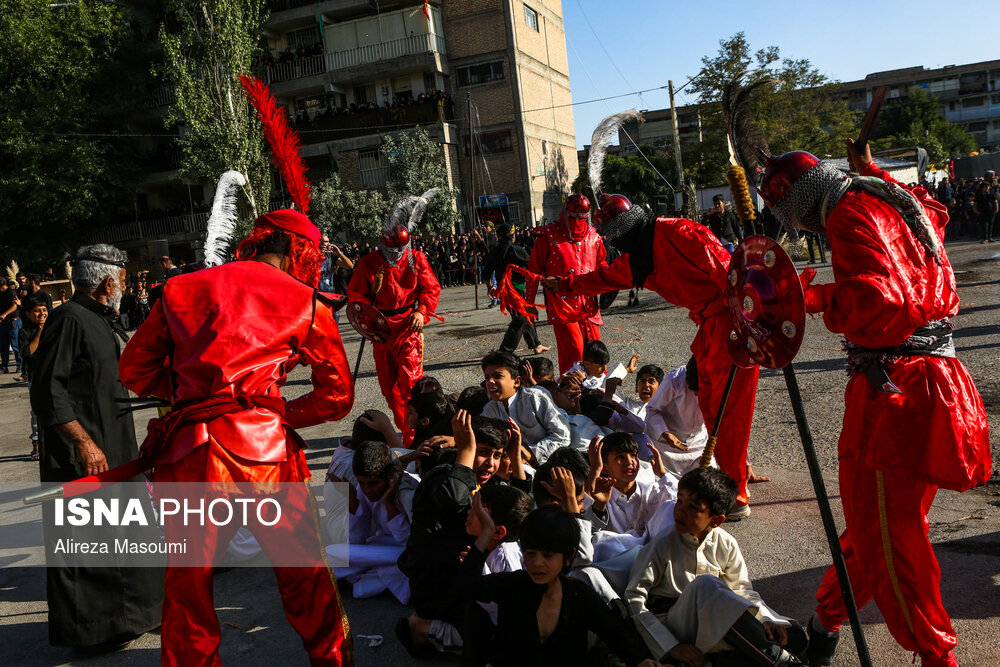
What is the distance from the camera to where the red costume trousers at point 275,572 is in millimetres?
2480

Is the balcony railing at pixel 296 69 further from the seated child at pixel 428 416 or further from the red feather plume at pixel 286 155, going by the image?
the seated child at pixel 428 416

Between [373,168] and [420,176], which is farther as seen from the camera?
[373,168]

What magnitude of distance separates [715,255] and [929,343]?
162cm

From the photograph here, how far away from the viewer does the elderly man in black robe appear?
3.56m

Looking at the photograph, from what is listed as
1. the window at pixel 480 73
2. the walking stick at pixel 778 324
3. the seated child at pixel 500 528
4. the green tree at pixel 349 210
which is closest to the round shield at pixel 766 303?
the walking stick at pixel 778 324

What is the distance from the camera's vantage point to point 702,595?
9.40 feet

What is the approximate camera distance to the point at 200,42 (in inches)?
1025

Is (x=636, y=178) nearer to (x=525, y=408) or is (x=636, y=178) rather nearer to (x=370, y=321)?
(x=525, y=408)

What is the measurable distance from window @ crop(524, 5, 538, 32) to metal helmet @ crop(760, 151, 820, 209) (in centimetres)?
3202

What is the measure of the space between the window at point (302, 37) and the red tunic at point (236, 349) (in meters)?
32.6

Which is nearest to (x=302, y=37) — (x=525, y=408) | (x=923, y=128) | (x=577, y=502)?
(x=525, y=408)

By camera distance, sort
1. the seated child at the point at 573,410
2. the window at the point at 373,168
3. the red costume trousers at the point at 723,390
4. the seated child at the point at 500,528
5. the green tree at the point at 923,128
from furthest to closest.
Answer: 1. the green tree at the point at 923,128
2. the window at the point at 373,168
3. the seated child at the point at 573,410
4. the red costume trousers at the point at 723,390
5. the seated child at the point at 500,528

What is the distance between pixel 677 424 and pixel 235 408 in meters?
3.37

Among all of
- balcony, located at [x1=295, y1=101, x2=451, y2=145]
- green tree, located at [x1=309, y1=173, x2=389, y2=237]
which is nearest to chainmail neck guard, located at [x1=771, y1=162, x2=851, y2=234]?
green tree, located at [x1=309, y1=173, x2=389, y2=237]
